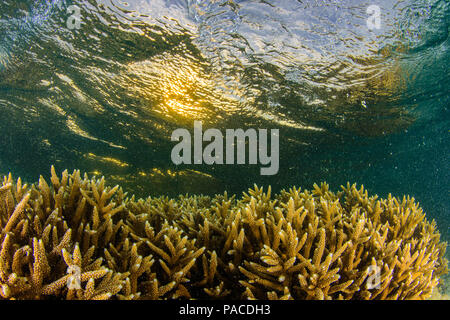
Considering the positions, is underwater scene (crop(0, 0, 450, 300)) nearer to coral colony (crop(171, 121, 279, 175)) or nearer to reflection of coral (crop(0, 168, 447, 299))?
reflection of coral (crop(0, 168, 447, 299))

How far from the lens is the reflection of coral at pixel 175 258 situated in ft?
7.61

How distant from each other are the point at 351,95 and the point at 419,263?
962cm

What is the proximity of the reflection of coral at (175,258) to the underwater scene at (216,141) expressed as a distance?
0.02 meters

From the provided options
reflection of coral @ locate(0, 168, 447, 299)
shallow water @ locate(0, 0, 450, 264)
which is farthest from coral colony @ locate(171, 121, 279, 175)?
reflection of coral @ locate(0, 168, 447, 299)

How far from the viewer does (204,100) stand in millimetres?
11844

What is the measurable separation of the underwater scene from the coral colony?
143 mm

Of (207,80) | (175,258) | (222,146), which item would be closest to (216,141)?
(222,146)

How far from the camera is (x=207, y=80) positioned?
1016 centimetres

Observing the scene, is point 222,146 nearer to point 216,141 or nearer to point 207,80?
point 216,141

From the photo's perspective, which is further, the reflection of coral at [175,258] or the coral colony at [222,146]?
the coral colony at [222,146]

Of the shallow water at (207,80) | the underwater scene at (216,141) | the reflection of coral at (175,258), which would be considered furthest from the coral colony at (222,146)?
the reflection of coral at (175,258)

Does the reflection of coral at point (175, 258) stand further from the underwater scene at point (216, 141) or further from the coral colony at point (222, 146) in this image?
the coral colony at point (222, 146)

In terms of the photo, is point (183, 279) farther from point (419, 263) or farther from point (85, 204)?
point (419, 263)
